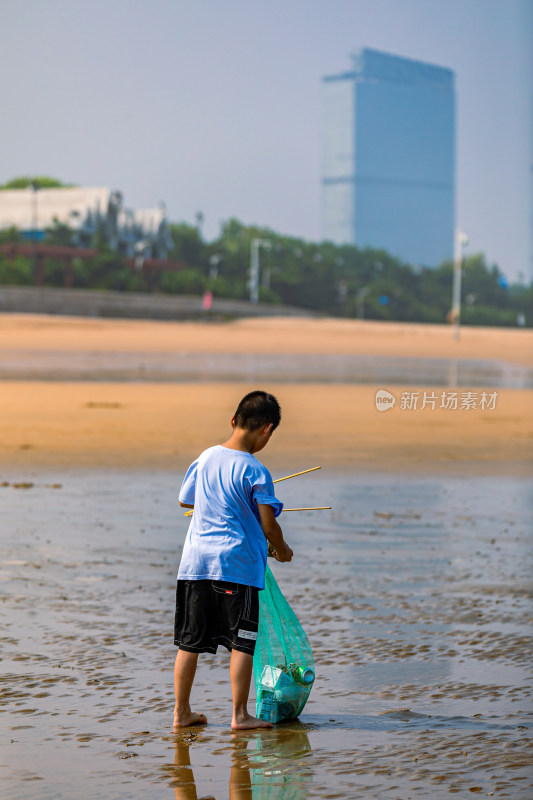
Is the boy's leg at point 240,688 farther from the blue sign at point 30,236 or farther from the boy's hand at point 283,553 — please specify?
the blue sign at point 30,236

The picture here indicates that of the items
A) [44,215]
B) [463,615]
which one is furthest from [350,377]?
[44,215]

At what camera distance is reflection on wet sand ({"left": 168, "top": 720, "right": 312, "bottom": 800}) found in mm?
3777

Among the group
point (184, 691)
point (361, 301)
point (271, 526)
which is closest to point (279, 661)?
point (184, 691)

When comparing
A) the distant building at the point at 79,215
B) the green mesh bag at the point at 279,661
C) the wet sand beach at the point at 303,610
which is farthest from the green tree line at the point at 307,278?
the green mesh bag at the point at 279,661

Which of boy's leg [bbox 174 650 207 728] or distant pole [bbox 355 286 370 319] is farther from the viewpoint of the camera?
distant pole [bbox 355 286 370 319]

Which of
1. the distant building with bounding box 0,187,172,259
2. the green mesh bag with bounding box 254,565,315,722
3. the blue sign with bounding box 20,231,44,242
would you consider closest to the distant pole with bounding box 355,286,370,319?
the distant building with bounding box 0,187,172,259

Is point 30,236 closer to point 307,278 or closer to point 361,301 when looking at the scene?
point 307,278

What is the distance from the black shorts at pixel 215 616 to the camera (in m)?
4.41

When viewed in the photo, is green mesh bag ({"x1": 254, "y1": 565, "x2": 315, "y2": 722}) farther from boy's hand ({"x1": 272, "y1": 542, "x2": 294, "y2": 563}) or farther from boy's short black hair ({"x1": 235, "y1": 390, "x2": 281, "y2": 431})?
boy's short black hair ({"x1": 235, "y1": 390, "x2": 281, "y2": 431})

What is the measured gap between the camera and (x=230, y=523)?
442 cm

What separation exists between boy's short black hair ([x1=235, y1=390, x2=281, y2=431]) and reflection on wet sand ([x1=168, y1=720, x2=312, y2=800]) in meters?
1.10

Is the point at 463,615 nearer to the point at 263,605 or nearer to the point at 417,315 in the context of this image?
the point at 263,605

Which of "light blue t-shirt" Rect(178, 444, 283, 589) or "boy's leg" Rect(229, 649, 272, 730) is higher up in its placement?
"light blue t-shirt" Rect(178, 444, 283, 589)

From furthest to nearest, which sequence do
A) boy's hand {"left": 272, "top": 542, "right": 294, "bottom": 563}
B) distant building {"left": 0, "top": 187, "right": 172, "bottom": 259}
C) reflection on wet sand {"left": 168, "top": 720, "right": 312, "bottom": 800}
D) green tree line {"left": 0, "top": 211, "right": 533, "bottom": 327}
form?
distant building {"left": 0, "top": 187, "right": 172, "bottom": 259}, green tree line {"left": 0, "top": 211, "right": 533, "bottom": 327}, boy's hand {"left": 272, "top": 542, "right": 294, "bottom": 563}, reflection on wet sand {"left": 168, "top": 720, "right": 312, "bottom": 800}
